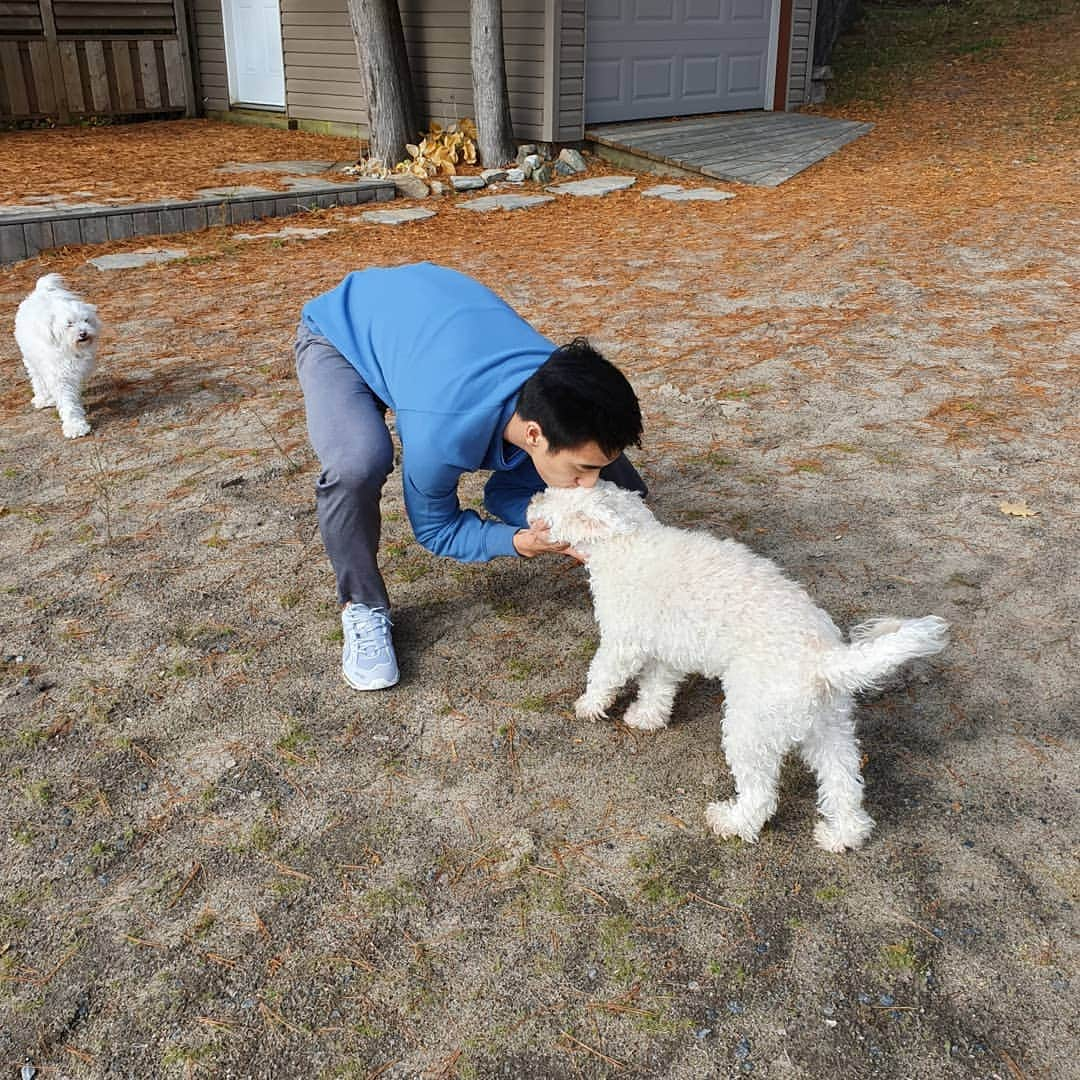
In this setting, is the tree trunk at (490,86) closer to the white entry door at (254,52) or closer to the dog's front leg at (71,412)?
A: the white entry door at (254,52)

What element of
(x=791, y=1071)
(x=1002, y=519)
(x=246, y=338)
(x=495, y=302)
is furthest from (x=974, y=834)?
(x=246, y=338)

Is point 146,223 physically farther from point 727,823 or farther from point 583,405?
point 727,823

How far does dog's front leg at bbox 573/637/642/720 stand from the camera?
2.96 m

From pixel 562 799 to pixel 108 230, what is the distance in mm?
8723

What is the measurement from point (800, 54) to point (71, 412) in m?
15.2

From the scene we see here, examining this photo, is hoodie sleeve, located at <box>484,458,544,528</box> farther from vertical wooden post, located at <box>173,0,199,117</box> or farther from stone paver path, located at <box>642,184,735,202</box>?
vertical wooden post, located at <box>173,0,199,117</box>

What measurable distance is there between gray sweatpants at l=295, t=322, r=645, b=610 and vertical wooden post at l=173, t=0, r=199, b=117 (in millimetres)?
16236

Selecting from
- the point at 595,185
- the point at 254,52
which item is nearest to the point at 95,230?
the point at 595,185

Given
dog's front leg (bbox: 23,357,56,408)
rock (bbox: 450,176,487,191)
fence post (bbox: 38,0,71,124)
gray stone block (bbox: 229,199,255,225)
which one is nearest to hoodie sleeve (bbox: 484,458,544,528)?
dog's front leg (bbox: 23,357,56,408)

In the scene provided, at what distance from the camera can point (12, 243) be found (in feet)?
28.8

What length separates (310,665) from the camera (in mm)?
3475

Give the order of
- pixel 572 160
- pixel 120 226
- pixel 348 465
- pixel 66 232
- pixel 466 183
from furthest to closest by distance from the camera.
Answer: pixel 572 160 → pixel 466 183 → pixel 120 226 → pixel 66 232 → pixel 348 465

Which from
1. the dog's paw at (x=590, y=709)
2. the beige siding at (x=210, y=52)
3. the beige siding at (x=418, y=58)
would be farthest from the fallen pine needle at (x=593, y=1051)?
the beige siding at (x=210, y=52)

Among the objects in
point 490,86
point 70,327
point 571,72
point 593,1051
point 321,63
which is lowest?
point 593,1051
